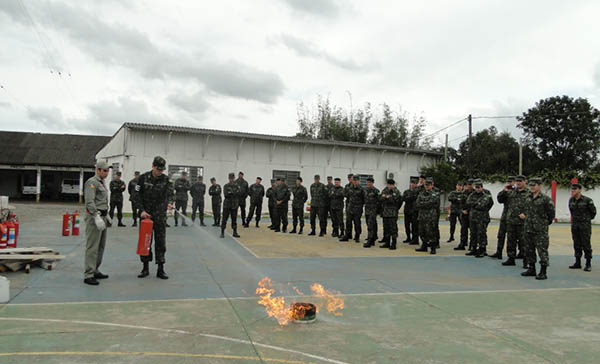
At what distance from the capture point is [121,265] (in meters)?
7.76

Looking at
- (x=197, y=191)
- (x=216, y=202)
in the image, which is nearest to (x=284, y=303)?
(x=216, y=202)

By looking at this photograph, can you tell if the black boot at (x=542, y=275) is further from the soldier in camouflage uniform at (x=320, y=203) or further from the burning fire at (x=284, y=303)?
the soldier in camouflage uniform at (x=320, y=203)

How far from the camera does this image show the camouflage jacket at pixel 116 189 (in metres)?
13.9

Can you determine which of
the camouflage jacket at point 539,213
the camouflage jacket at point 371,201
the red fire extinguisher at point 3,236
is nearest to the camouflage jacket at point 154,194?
the red fire extinguisher at point 3,236

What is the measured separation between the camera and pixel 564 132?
42.9 metres

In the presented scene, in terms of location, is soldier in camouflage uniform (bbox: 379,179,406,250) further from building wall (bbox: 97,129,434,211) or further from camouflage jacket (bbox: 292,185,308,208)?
A: building wall (bbox: 97,129,434,211)

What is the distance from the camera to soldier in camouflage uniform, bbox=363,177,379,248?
37.9ft

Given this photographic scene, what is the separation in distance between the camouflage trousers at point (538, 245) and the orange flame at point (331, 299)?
167 inches

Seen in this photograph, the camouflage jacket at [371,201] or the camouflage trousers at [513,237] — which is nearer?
the camouflage trousers at [513,237]

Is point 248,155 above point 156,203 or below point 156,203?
above

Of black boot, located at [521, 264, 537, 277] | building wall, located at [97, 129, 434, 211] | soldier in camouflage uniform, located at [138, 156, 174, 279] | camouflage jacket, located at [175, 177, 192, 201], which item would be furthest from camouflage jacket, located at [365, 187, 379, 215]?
building wall, located at [97, 129, 434, 211]

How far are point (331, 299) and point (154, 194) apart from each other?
3375mm

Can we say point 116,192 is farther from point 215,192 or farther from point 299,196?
point 299,196

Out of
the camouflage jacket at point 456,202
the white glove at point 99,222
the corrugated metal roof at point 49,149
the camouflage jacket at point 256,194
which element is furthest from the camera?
the corrugated metal roof at point 49,149
